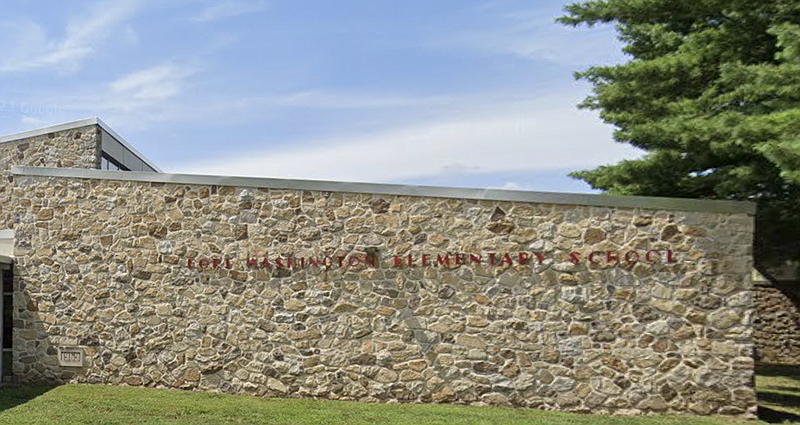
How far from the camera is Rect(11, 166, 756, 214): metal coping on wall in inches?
403

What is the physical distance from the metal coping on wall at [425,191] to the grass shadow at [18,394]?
3766mm

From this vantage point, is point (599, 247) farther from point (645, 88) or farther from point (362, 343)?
point (362, 343)

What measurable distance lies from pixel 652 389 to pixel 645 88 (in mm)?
5157

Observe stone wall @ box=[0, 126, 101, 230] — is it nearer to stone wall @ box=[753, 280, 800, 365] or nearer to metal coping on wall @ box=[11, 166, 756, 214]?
metal coping on wall @ box=[11, 166, 756, 214]

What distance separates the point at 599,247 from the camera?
1044cm

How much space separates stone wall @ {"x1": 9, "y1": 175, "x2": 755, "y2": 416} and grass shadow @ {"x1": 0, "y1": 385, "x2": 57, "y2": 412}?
33 centimetres

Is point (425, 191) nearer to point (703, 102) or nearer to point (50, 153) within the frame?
point (703, 102)

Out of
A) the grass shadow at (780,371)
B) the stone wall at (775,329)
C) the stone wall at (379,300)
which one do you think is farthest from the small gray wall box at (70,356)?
the stone wall at (775,329)

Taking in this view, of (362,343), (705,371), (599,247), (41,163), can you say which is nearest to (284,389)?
(362,343)

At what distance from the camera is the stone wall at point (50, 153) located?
15.8 meters

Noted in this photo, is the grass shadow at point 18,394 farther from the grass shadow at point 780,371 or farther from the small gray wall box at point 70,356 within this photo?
the grass shadow at point 780,371

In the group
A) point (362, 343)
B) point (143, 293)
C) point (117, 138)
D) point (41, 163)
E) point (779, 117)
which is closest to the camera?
point (779, 117)

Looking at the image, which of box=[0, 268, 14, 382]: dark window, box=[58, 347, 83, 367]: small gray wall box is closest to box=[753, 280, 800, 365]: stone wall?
box=[58, 347, 83, 367]: small gray wall box

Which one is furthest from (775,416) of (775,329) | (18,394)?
(18,394)
